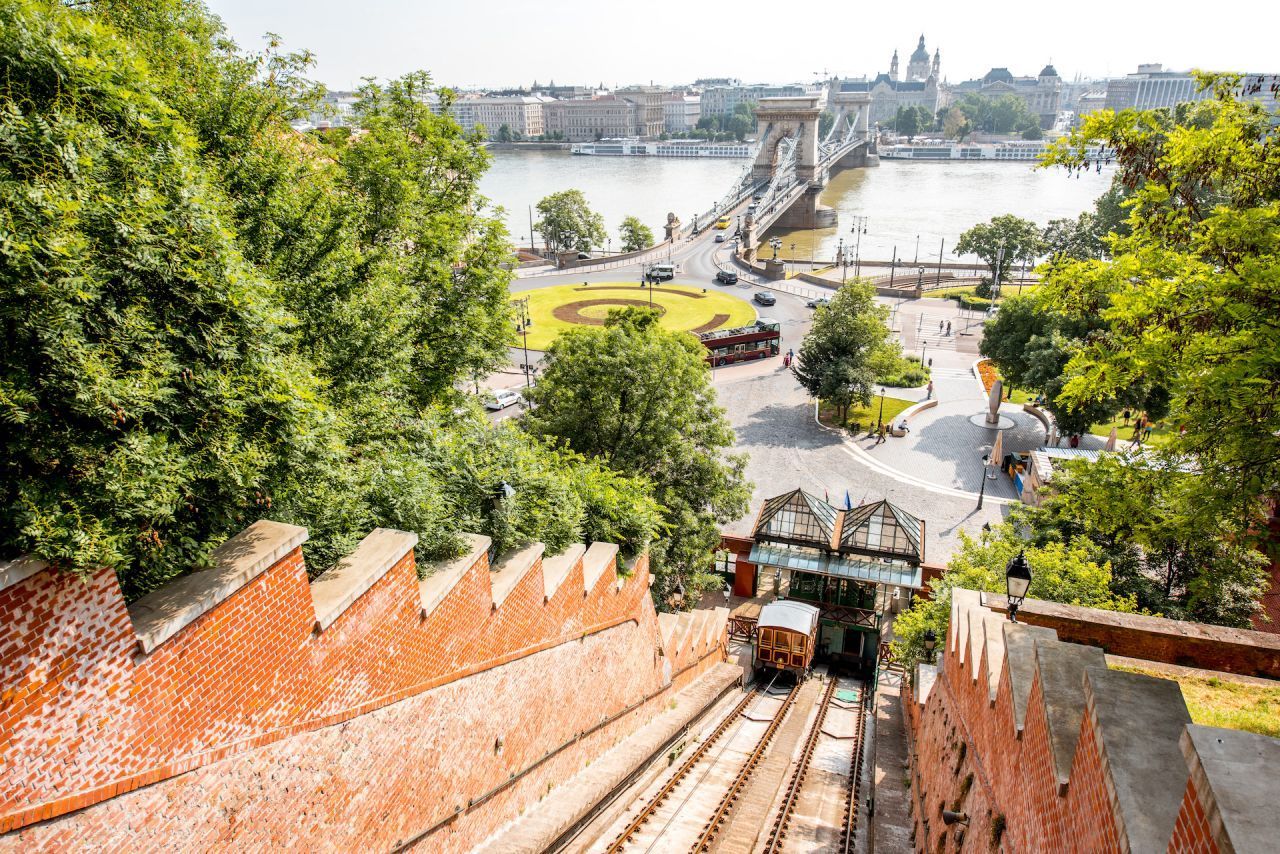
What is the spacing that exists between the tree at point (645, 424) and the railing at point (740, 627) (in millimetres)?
5426

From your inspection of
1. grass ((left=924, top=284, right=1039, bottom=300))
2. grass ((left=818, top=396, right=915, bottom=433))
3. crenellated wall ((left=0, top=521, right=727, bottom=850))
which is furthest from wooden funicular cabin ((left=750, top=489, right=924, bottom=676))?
grass ((left=924, top=284, right=1039, bottom=300))

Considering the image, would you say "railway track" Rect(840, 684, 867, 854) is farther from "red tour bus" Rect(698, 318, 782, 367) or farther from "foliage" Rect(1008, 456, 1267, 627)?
"red tour bus" Rect(698, 318, 782, 367)

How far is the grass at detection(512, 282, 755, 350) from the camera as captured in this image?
53.4m

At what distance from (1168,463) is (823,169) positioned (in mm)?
118667

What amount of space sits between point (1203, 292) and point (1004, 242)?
60050mm

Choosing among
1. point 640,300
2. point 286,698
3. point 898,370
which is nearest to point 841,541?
point 898,370

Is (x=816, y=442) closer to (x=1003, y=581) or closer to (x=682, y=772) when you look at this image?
(x=1003, y=581)

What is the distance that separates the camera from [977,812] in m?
8.20

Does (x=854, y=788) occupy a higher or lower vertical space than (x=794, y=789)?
lower

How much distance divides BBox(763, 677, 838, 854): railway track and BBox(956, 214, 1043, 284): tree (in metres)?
53.0

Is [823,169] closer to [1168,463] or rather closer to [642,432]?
[642,432]

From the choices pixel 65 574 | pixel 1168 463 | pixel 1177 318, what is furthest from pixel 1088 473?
pixel 65 574

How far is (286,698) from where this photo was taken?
18.7 feet

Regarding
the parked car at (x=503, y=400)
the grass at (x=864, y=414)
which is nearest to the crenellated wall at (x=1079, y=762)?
the grass at (x=864, y=414)
